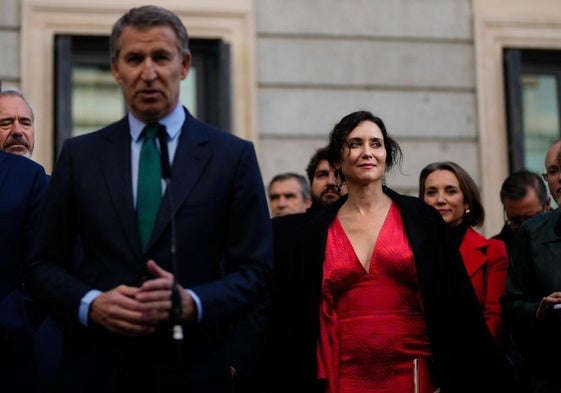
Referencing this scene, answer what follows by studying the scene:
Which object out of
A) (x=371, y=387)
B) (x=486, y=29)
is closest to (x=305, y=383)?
(x=371, y=387)

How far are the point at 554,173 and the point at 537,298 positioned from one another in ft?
3.08

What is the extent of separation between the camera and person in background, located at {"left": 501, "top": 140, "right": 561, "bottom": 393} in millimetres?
5543

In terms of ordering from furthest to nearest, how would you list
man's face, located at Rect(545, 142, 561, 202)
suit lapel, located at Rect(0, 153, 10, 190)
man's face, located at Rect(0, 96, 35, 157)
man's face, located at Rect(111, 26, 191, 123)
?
man's face, located at Rect(545, 142, 561, 202)
man's face, located at Rect(0, 96, 35, 157)
suit lapel, located at Rect(0, 153, 10, 190)
man's face, located at Rect(111, 26, 191, 123)

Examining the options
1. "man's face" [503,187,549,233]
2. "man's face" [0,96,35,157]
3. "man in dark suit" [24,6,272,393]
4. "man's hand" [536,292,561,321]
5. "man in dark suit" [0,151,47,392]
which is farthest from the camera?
"man's face" [503,187,549,233]

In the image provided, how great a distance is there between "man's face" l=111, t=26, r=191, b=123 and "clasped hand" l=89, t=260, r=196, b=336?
573mm

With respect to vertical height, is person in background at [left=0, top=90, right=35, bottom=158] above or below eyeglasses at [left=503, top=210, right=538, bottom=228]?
above

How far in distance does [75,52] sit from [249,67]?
5.20ft

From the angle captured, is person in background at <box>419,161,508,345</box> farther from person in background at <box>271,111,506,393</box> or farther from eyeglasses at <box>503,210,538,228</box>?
person in background at <box>271,111,506,393</box>

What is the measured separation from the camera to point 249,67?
10500mm

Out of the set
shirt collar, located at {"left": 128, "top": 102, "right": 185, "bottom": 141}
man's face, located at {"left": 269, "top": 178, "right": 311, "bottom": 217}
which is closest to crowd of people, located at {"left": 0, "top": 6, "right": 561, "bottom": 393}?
shirt collar, located at {"left": 128, "top": 102, "right": 185, "bottom": 141}

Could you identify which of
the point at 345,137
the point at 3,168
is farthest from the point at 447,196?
the point at 3,168

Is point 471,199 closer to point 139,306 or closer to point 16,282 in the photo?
point 16,282

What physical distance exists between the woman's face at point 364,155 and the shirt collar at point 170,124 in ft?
5.99

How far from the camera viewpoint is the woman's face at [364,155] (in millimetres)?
5488
